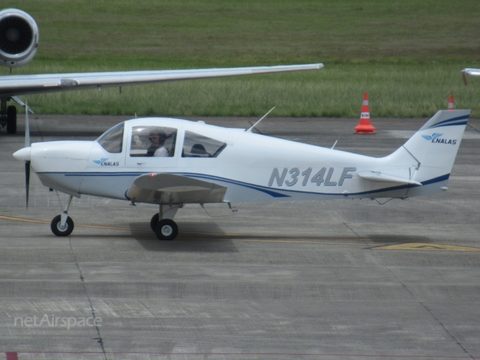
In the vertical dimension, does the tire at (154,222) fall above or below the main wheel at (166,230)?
below

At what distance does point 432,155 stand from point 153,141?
402 centimetres

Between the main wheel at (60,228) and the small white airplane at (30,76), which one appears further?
the small white airplane at (30,76)

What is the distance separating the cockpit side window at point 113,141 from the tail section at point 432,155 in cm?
391

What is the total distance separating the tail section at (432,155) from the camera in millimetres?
12266

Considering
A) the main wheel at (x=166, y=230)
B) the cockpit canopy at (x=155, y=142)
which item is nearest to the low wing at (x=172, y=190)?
the main wheel at (x=166, y=230)

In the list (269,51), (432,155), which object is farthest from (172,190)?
(269,51)

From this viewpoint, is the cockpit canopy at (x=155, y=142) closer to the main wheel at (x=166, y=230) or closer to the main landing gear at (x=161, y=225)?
the main landing gear at (x=161, y=225)

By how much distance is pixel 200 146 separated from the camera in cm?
1224

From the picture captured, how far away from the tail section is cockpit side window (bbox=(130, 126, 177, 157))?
319 cm

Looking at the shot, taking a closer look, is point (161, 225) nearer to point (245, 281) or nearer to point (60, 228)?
point (60, 228)

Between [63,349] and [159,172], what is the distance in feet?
14.8

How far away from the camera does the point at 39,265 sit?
1085cm

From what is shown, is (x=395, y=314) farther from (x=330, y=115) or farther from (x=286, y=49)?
(x=286, y=49)

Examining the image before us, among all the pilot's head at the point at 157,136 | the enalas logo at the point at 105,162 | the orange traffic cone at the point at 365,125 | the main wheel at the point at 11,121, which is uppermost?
the pilot's head at the point at 157,136
